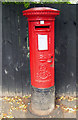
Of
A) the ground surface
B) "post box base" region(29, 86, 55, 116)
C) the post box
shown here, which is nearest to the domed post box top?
the post box

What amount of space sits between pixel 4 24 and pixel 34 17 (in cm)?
125

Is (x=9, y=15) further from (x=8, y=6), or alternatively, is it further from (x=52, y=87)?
(x=52, y=87)

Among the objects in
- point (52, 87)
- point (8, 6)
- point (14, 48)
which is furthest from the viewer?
point (14, 48)

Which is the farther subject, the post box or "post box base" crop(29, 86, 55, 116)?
"post box base" crop(29, 86, 55, 116)

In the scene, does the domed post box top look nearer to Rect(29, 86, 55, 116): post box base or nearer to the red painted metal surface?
the red painted metal surface

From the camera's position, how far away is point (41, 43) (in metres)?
3.15

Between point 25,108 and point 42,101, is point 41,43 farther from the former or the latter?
point 25,108

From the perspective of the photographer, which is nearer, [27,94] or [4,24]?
[4,24]

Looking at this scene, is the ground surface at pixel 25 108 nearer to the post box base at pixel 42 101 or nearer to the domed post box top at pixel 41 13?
the post box base at pixel 42 101

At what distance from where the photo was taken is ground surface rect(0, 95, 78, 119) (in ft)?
11.8

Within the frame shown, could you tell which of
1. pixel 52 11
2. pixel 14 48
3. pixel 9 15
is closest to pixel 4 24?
pixel 9 15

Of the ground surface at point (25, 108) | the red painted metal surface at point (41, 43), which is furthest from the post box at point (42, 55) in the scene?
the ground surface at point (25, 108)

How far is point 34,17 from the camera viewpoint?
3.04 metres

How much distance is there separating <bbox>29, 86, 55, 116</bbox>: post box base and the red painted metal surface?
0.14 metres
